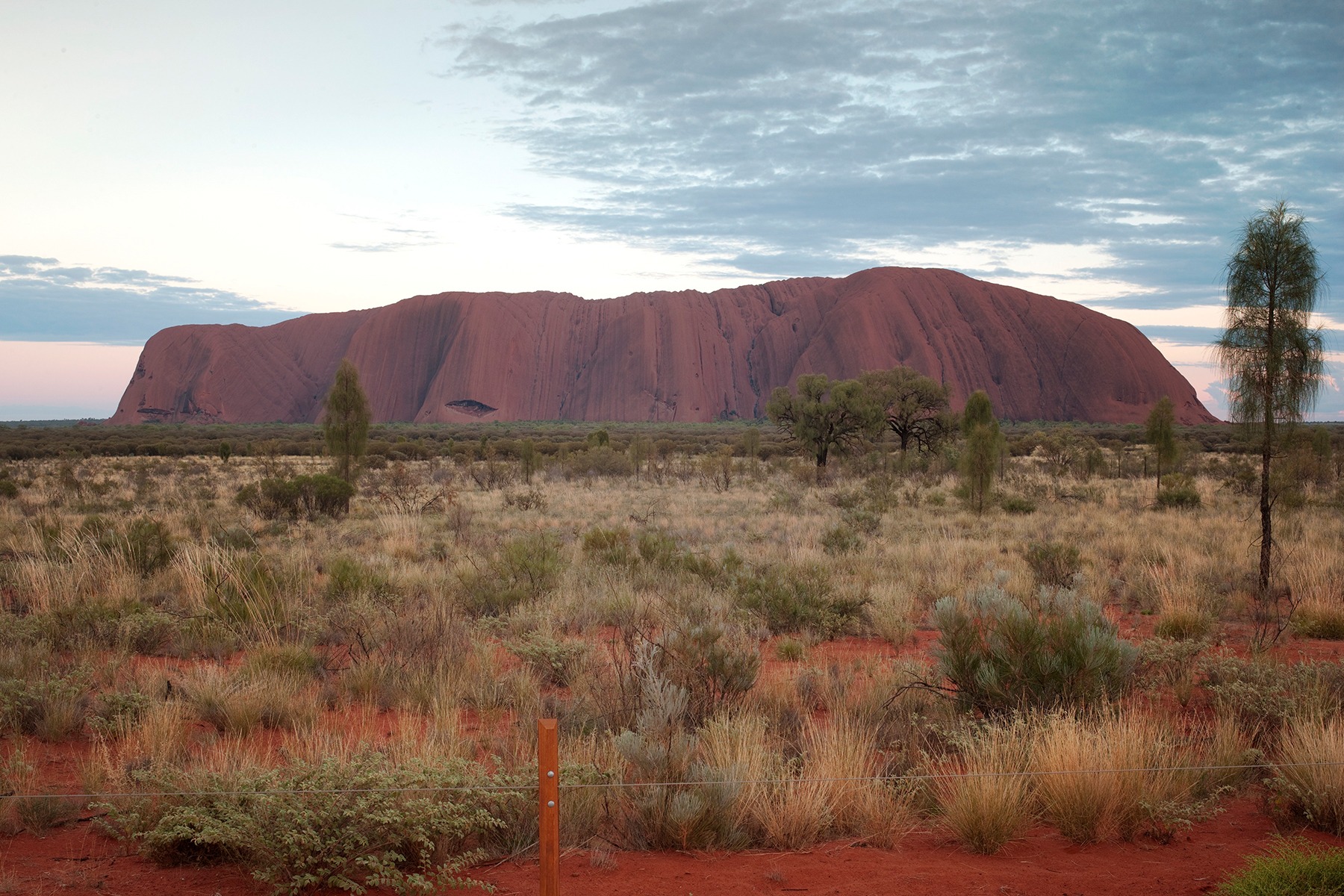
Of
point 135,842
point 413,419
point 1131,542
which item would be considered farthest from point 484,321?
point 135,842

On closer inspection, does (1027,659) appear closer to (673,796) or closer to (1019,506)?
(673,796)

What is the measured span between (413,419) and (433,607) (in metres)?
95.7

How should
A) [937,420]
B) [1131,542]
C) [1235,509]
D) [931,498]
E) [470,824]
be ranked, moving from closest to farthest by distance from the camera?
[470,824]
[1131,542]
[1235,509]
[931,498]
[937,420]

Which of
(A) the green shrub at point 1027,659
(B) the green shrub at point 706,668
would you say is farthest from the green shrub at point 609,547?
(A) the green shrub at point 1027,659

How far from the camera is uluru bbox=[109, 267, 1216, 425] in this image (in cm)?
9250

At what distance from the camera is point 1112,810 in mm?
3949

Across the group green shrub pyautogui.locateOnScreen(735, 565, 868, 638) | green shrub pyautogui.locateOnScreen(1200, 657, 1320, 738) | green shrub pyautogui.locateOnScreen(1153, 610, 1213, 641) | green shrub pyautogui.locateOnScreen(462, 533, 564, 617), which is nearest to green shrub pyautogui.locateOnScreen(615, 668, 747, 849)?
green shrub pyautogui.locateOnScreen(1200, 657, 1320, 738)

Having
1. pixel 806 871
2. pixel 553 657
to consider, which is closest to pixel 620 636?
pixel 553 657

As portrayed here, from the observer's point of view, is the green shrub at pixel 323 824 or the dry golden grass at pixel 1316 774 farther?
the dry golden grass at pixel 1316 774

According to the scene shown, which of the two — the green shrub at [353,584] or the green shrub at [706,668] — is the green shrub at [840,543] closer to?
the green shrub at [353,584]

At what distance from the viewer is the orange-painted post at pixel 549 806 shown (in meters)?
2.54

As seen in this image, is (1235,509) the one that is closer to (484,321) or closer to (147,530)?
(147,530)

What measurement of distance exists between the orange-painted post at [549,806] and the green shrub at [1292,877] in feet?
8.04

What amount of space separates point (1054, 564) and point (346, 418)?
46.2ft
